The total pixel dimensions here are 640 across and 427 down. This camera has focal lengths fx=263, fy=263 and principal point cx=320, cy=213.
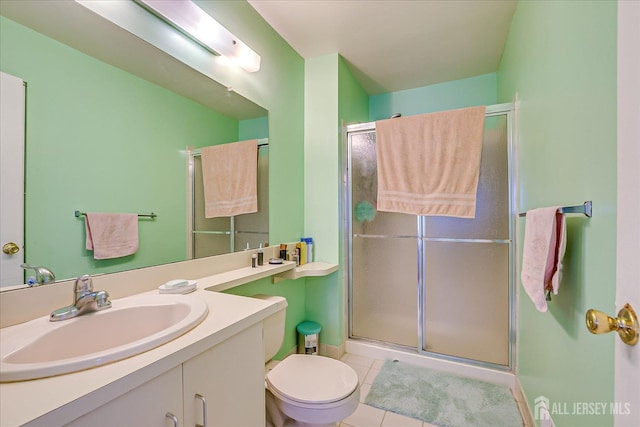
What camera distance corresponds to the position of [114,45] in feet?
3.33

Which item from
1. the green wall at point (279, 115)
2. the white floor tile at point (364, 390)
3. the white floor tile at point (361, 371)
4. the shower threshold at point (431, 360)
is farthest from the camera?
the white floor tile at point (361, 371)

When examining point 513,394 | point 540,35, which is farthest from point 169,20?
point 513,394

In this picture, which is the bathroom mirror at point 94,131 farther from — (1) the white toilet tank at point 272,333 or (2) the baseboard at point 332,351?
(2) the baseboard at point 332,351

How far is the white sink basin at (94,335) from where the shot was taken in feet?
1.74

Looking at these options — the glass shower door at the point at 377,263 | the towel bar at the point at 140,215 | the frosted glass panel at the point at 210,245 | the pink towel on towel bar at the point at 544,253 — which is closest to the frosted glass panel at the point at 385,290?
the glass shower door at the point at 377,263

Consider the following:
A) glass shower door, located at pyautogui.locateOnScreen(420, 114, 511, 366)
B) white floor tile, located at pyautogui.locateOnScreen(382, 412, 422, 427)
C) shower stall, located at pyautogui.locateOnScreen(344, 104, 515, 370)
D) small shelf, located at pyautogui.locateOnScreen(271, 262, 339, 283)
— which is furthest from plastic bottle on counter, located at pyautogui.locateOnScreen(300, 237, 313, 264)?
white floor tile, located at pyautogui.locateOnScreen(382, 412, 422, 427)

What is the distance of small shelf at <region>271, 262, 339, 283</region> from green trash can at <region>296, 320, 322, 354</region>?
0.48 m

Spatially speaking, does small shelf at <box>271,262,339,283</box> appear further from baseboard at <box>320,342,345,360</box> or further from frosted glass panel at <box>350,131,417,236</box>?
baseboard at <box>320,342,345,360</box>

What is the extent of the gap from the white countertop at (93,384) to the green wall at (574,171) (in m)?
1.07

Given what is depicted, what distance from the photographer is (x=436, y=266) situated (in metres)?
2.04

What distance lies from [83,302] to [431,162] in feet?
6.64

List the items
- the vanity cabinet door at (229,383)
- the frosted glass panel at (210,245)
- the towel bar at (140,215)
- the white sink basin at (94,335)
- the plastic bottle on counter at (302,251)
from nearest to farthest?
the white sink basin at (94,335) → the vanity cabinet door at (229,383) → the towel bar at (140,215) → the frosted glass panel at (210,245) → the plastic bottle on counter at (302,251)

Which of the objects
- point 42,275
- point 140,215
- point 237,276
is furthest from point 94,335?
point 237,276

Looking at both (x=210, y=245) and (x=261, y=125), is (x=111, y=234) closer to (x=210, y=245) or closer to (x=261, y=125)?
(x=210, y=245)
